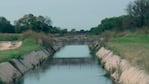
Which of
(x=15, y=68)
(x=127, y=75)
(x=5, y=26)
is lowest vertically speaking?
(x=15, y=68)

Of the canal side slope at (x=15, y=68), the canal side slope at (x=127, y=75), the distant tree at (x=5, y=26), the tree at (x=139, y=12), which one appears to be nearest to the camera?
the canal side slope at (x=127, y=75)

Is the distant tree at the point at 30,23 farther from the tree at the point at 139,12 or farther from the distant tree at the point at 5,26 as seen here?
the tree at the point at 139,12

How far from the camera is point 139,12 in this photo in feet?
317

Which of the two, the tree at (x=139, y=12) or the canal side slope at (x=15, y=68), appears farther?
the tree at (x=139, y=12)

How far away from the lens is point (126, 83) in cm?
2597

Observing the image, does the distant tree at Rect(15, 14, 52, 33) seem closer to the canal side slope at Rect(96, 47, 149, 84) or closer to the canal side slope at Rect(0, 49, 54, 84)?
the canal side slope at Rect(0, 49, 54, 84)

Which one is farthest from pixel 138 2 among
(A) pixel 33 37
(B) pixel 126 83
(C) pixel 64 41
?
(B) pixel 126 83

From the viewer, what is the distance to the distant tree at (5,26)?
117 metres

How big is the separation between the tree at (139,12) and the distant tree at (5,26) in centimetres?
3349

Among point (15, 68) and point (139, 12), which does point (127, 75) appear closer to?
point (15, 68)

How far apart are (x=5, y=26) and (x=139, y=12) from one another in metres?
36.3

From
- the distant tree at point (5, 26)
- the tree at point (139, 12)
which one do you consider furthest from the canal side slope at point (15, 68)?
the distant tree at point (5, 26)

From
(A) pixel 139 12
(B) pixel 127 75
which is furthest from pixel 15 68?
(A) pixel 139 12

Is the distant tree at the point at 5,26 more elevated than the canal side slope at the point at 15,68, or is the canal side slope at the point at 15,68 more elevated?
the distant tree at the point at 5,26
